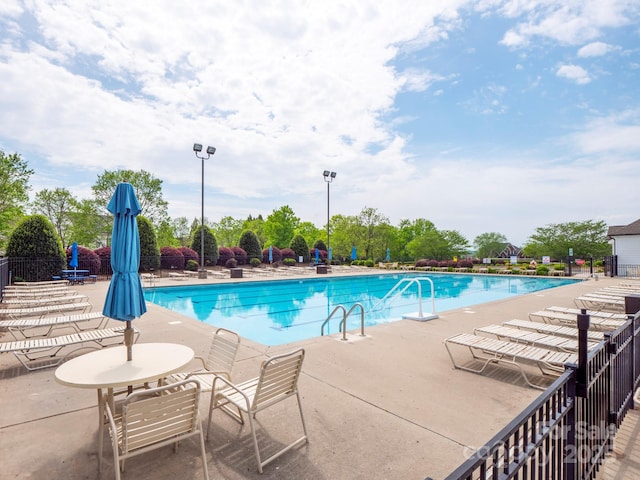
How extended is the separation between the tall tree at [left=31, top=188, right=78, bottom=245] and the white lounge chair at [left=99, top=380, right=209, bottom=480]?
38.9 metres

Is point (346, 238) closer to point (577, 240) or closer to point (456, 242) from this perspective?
point (456, 242)

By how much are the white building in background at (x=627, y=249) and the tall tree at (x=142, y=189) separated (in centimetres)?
3963

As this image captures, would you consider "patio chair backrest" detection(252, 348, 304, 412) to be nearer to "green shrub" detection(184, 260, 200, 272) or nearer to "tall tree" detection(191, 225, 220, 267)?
"green shrub" detection(184, 260, 200, 272)

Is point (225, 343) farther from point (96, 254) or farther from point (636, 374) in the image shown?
point (96, 254)

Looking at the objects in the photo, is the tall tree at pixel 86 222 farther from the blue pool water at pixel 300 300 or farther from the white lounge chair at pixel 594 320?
the white lounge chair at pixel 594 320

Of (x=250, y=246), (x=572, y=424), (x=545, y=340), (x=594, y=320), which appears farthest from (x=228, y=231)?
(x=572, y=424)

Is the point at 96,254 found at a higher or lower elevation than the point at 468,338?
higher

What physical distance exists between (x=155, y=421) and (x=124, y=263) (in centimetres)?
183

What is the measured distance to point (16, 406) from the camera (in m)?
3.76

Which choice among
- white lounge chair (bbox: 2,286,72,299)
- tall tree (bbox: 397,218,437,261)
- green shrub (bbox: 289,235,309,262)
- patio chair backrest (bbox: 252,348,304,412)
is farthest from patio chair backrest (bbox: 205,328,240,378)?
tall tree (bbox: 397,218,437,261)

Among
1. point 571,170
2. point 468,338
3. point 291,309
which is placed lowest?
point 291,309

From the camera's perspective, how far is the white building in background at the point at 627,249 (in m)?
22.6

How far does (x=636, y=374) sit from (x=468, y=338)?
197cm

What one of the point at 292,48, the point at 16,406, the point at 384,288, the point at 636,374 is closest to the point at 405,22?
the point at 292,48
